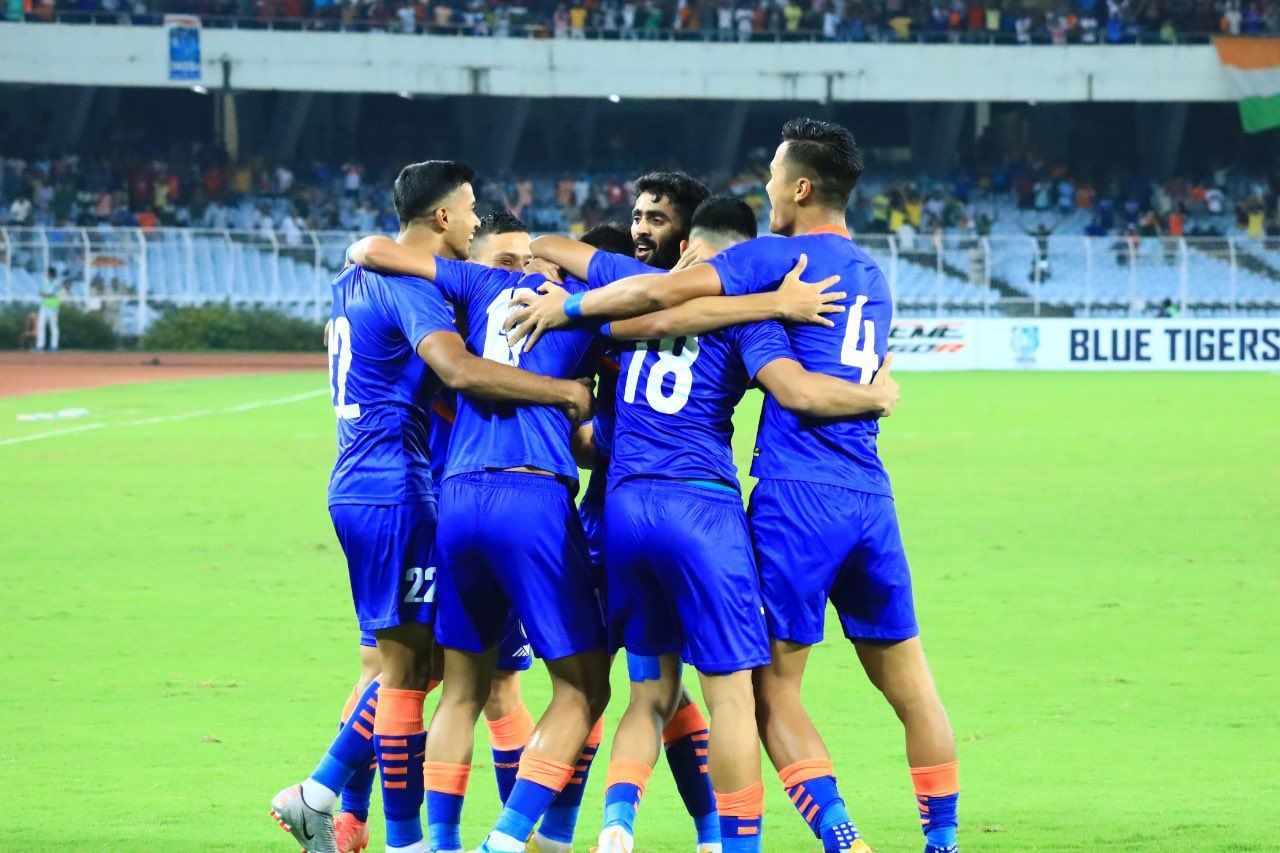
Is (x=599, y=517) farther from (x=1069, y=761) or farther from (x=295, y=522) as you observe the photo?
(x=295, y=522)

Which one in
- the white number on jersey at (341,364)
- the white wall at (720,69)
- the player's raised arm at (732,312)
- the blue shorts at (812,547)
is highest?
the white wall at (720,69)

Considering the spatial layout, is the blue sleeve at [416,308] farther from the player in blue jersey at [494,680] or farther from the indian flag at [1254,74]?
the indian flag at [1254,74]

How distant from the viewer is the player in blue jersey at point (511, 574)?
4.96 m

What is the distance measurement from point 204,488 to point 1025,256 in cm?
2573

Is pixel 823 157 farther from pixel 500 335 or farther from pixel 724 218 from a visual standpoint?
pixel 500 335

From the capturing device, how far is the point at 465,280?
5.27m

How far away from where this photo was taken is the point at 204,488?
16016 mm

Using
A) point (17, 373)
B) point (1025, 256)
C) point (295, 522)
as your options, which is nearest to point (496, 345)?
point (295, 522)

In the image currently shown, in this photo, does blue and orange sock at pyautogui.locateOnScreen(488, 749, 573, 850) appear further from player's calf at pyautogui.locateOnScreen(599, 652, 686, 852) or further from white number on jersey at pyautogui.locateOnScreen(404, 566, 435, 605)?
white number on jersey at pyautogui.locateOnScreen(404, 566, 435, 605)

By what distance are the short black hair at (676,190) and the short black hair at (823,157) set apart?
1.31ft

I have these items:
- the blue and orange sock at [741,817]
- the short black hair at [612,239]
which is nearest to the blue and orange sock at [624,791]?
the blue and orange sock at [741,817]

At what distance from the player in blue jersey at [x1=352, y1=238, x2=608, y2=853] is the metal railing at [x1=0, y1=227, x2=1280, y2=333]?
32.5m

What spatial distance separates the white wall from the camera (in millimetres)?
45125

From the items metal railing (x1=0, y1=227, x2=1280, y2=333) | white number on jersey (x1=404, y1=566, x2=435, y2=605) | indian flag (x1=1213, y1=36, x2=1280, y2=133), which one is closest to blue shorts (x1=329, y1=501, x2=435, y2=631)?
white number on jersey (x1=404, y1=566, x2=435, y2=605)
